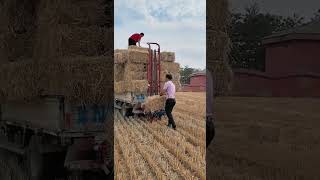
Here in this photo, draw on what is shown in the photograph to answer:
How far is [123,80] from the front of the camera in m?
11.1

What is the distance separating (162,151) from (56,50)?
2315 mm

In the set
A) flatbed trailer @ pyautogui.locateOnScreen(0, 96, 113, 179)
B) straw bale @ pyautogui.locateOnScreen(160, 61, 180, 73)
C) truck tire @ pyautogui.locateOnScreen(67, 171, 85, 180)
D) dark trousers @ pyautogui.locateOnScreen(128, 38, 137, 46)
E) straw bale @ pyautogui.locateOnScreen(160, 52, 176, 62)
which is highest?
dark trousers @ pyautogui.locateOnScreen(128, 38, 137, 46)

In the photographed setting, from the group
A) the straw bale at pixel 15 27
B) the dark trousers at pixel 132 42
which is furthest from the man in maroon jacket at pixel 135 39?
the straw bale at pixel 15 27

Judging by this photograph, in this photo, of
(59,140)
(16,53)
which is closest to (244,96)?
(59,140)

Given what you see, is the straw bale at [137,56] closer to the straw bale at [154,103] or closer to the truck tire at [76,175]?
the straw bale at [154,103]

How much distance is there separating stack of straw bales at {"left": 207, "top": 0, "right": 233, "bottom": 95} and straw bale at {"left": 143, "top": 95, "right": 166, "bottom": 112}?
4.42 metres

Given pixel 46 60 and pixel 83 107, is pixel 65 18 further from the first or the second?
pixel 83 107

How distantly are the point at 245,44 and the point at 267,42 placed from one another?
1.36m

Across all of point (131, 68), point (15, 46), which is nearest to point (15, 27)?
point (15, 46)

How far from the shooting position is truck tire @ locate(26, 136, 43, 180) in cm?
583

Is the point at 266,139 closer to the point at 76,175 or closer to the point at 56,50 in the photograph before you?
the point at 76,175

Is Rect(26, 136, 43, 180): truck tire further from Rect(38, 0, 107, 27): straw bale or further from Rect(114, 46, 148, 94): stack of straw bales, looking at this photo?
Rect(114, 46, 148, 94): stack of straw bales

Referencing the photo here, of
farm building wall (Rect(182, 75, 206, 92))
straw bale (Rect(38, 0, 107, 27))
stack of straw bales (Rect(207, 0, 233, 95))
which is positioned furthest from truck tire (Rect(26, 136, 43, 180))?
farm building wall (Rect(182, 75, 206, 92))

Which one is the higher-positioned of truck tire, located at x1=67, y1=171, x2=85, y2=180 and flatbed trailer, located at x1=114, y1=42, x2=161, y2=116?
flatbed trailer, located at x1=114, y1=42, x2=161, y2=116
